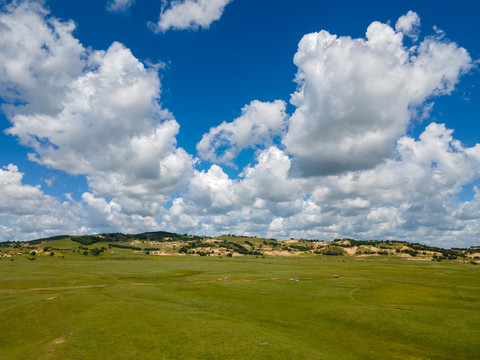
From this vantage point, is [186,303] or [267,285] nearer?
[186,303]

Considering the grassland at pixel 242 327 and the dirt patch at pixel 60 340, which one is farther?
the dirt patch at pixel 60 340

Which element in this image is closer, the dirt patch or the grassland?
the grassland

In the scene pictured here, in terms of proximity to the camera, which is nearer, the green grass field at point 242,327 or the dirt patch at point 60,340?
the green grass field at point 242,327

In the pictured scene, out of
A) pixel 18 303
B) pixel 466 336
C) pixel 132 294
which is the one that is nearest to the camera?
pixel 466 336

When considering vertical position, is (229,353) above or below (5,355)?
above

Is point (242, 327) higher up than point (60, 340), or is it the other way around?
point (242, 327)

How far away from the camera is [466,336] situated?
3978 centimetres

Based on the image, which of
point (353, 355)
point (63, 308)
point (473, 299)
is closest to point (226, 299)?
point (63, 308)

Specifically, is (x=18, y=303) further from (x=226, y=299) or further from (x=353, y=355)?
(x=353, y=355)

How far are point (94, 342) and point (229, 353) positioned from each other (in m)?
18.4

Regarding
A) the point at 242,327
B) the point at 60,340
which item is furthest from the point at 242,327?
the point at 60,340

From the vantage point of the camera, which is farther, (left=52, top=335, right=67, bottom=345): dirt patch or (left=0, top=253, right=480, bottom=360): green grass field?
(left=52, top=335, right=67, bottom=345): dirt patch

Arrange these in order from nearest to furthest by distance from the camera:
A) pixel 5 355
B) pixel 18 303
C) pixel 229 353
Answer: pixel 229 353, pixel 5 355, pixel 18 303

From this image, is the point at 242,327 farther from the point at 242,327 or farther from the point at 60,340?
the point at 60,340
